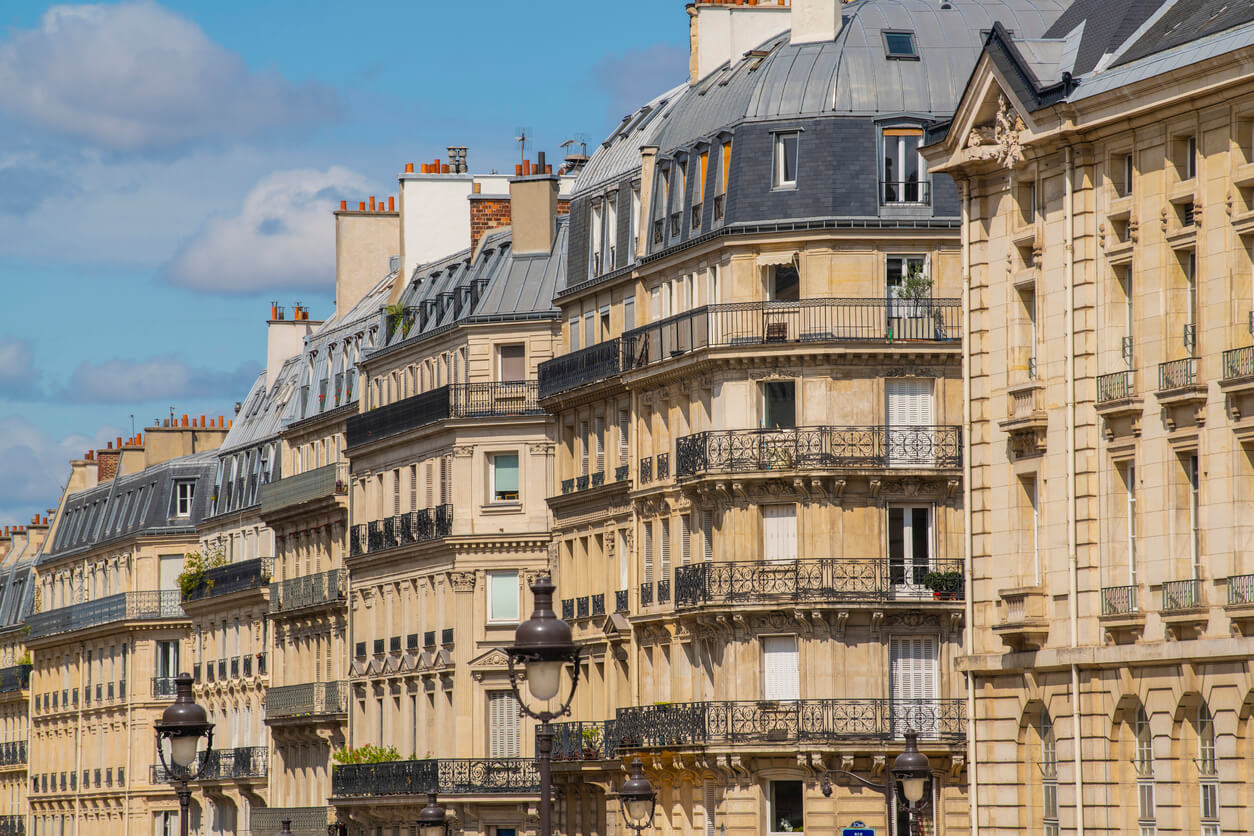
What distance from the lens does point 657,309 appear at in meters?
72.7

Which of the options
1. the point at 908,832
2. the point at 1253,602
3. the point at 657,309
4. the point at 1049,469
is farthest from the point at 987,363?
the point at 657,309

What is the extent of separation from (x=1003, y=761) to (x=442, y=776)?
3176 cm

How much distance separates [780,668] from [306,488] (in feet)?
112

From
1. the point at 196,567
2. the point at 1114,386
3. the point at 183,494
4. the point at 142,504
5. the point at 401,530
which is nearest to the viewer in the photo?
the point at 1114,386

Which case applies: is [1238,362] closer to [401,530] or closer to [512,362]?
[512,362]

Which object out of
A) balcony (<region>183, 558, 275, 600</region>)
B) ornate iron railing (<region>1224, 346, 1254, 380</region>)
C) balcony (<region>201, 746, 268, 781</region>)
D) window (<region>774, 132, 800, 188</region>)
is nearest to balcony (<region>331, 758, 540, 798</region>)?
balcony (<region>201, 746, 268, 781</region>)

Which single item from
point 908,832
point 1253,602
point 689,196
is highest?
point 689,196

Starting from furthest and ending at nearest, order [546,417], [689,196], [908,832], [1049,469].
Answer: [546,417], [689,196], [908,832], [1049,469]

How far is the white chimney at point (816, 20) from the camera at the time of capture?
6950cm

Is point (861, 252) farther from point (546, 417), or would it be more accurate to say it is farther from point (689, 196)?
point (546, 417)

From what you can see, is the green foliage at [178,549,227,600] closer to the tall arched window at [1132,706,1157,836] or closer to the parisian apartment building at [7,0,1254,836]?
the parisian apartment building at [7,0,1254,836]

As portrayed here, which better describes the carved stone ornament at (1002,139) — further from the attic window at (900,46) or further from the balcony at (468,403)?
the balcony at (468,403)

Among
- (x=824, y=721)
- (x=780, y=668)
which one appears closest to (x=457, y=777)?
(x=780, y=668)

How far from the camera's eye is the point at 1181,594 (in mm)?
→ 46531
